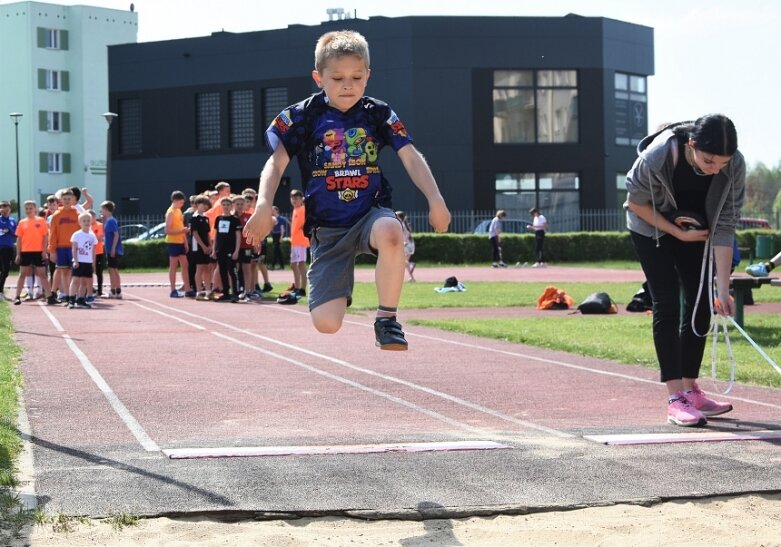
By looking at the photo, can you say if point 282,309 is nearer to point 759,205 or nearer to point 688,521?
point 688,521

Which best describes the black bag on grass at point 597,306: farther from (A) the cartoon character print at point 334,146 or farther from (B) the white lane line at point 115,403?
(A) the cartoon character print at point 334,146

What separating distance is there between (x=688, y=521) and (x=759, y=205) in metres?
149

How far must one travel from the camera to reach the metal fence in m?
46.8

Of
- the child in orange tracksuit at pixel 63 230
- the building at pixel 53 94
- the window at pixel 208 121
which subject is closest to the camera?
the child in orange tracksuit at pixel 63 230

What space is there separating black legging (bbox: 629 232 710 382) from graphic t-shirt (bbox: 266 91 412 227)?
206cm

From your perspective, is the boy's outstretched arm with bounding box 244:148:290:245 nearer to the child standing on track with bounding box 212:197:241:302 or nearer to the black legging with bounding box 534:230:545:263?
the child standing on track with bounding box 212:197:241:302

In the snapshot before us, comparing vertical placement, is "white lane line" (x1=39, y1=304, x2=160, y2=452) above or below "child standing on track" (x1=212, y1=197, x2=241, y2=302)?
below

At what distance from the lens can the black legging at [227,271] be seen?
20.9 meters

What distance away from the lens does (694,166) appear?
24.1 ft

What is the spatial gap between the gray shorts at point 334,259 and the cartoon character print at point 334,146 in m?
0.33

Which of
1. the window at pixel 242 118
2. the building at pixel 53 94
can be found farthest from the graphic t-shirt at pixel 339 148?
the building at pixel 53 94

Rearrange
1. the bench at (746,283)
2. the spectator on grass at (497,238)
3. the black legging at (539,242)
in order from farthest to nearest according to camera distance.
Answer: the black legging at (539,242) < the spectator on grass at (497,238) < the bench at (746,283)

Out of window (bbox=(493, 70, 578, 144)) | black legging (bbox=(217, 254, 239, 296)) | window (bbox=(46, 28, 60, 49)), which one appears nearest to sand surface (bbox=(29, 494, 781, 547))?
black legging (bbox=(217, 254, 239, 296))

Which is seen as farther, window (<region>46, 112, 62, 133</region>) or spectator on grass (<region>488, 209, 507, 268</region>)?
window (<region>46, 112, 62, 133</region>)
